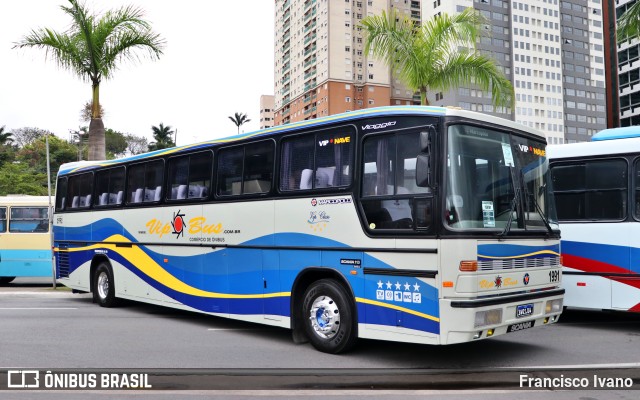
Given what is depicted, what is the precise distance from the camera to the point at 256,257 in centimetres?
970

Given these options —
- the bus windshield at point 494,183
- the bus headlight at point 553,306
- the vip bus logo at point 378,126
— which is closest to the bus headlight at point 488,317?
the bus windshield at point 494,183

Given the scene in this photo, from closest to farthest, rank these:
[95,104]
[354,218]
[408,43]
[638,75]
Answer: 1. [354,218]
2. [408,43]
3. [95,104]
4. [638,75]

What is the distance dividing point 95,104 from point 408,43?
9475 mm

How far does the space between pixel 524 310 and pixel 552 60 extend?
384ft

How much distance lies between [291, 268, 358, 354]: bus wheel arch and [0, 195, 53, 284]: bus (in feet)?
44.3

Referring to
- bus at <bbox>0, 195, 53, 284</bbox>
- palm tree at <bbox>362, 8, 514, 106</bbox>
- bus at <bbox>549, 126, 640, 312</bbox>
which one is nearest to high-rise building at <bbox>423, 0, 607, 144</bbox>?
palm tree at <bbox>362, 8, 514, 106</bbox>

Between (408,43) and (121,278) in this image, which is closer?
(121,278)

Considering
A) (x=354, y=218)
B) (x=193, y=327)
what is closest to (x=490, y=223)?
(x=354, y=218)

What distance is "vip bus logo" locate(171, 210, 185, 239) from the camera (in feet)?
37.5

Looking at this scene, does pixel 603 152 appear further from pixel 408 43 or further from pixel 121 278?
pixel 121 278

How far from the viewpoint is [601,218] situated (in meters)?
10.7

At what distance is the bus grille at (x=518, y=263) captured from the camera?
7293mm

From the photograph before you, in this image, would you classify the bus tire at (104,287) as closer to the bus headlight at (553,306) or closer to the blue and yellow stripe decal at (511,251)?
the blue and yellow stripe decal at (511,251)

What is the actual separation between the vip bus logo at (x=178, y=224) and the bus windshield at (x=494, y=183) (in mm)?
5843
